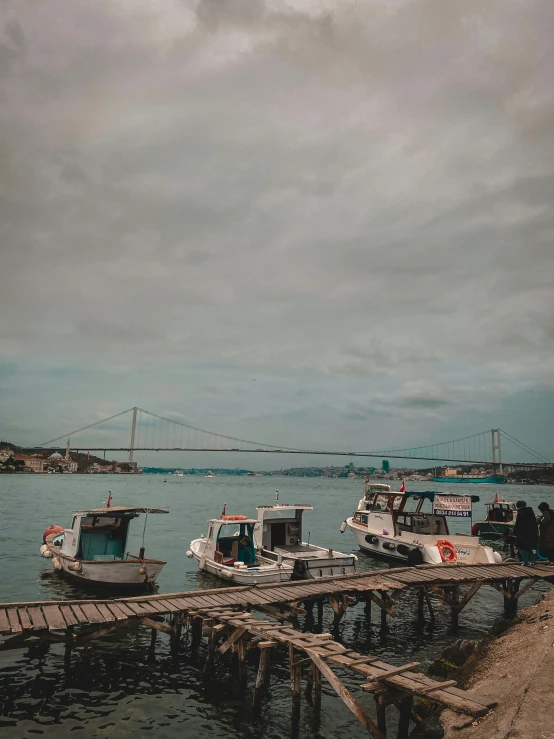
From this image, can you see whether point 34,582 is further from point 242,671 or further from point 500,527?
point 500,527

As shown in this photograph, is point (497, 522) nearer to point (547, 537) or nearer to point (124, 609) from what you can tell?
point (547, 537)

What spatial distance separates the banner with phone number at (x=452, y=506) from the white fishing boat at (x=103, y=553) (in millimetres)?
14055

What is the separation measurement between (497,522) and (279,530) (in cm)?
2138

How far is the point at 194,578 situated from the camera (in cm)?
2636

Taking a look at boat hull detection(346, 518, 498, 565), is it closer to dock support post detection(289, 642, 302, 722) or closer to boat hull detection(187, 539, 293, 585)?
boat hull detection(187, 539, 293, 585)

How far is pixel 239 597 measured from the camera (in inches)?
570

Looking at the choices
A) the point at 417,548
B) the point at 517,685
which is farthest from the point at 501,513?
the point at 517,685

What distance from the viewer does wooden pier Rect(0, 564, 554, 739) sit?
8648 millimetres

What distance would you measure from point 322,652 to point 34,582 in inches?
769

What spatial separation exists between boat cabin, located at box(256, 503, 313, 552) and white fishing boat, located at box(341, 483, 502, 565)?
541cm

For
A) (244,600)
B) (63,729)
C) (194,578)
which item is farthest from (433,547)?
(63,729)

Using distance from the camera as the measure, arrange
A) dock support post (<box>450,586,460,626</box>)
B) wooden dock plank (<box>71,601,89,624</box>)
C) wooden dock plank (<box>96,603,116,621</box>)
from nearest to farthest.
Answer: wooden dock plank (<box>71,601,89,624</box>)
wooden dock plank (<box>96,603,116,621</box>)
dock support post (<box>450,586,460,626</box>)

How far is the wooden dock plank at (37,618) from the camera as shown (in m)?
11.7

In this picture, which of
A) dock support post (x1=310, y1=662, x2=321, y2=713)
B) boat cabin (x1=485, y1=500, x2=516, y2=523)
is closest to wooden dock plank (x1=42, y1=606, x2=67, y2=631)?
dock support post (x1=310, y1=662, x2=321, y2=713)
